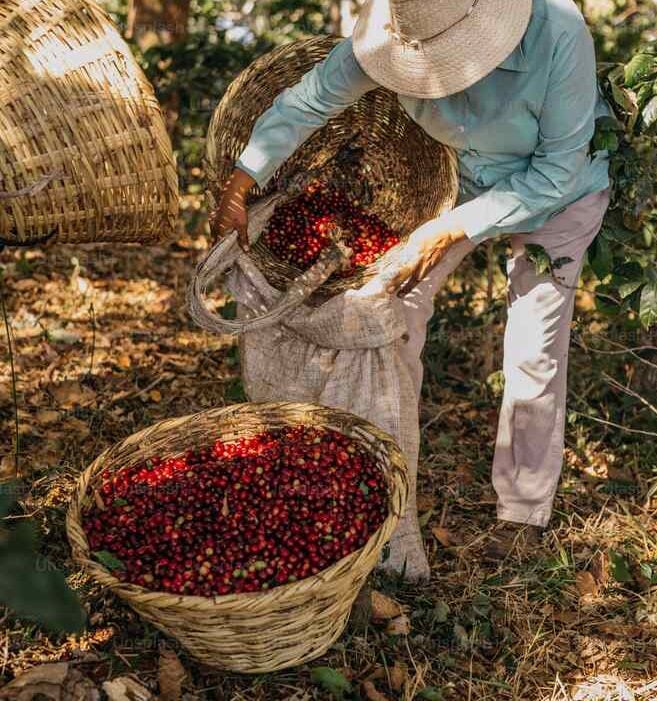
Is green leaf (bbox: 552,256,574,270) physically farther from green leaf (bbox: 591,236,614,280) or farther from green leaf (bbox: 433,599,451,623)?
green leaf (bbox: 433,599,451,623)

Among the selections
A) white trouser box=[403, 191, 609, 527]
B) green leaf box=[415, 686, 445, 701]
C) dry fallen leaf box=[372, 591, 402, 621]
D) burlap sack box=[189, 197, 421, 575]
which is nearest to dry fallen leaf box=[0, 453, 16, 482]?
burlap sack box=[189, 197, 421, 575]

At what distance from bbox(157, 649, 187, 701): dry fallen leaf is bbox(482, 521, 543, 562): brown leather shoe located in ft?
3.61

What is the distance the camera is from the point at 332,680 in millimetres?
2312

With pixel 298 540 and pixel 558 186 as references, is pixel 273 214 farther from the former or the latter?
pixel 298 540

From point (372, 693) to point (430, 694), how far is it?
155mm

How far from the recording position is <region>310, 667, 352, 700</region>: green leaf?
2314 millimetres

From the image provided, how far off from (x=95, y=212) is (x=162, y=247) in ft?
8.29

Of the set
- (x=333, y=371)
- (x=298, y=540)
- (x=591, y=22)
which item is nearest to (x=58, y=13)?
(x=333, y=371)

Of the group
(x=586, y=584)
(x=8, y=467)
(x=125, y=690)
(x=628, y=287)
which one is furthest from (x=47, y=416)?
(x=628, y=287)

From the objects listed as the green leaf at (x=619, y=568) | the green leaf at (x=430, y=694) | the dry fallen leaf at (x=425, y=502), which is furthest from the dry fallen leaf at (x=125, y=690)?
the green leaf at (x=619, y=568)

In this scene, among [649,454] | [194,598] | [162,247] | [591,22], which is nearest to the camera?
[194,598]

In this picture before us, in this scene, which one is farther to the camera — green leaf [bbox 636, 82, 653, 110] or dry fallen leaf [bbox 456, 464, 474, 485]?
dry fallen leaf [bbox 456, 464, 474, 485]

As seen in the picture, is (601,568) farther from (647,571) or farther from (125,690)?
(125,690)

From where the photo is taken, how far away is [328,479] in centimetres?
247
